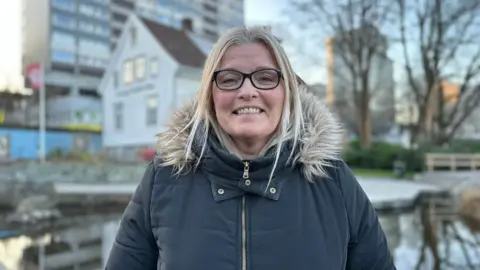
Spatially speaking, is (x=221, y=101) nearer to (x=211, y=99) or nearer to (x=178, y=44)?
(x=211, y=99)

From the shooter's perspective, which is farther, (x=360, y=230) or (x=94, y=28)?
(x=94, y=28)

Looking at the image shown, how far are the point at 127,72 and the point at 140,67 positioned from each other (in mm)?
1447

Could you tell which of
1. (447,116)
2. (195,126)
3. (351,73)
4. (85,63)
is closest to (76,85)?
(85,63)

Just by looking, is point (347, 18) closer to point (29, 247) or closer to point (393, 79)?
point (393, 79)

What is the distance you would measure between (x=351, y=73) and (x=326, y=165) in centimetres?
2744

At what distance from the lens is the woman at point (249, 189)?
1.38m

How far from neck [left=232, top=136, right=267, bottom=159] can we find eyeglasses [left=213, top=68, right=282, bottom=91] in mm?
174

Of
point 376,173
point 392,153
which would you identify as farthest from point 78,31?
point 376,173

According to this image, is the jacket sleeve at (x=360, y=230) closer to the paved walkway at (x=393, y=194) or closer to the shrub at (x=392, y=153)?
the paved walkway at (x=393, y=194)

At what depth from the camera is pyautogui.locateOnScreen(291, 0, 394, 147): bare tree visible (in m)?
25.7

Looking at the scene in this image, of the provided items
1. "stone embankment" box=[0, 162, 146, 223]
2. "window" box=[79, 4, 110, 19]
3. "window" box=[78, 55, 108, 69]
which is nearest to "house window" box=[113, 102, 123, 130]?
"stone embankment" box=[0, 162, 146, 223]

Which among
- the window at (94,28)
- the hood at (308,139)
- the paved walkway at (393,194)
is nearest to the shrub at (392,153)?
the paved walkway at (393,194)

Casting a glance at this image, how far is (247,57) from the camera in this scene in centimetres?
143

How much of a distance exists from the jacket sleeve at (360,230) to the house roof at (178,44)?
2353 cm
